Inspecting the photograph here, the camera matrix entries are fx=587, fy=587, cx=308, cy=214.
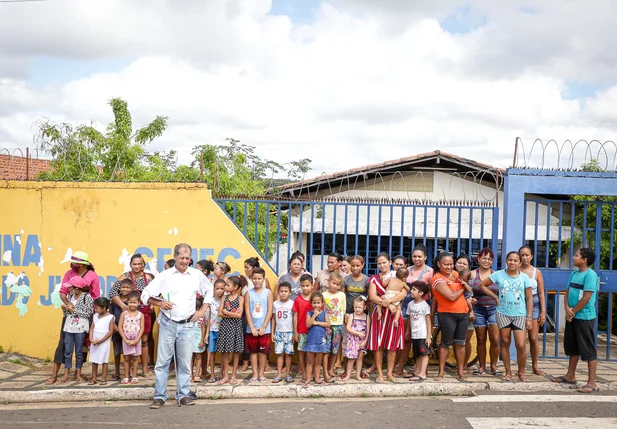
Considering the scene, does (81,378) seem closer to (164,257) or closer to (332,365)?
(164,257)

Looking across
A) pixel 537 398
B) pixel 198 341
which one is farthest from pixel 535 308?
pixel 198 341

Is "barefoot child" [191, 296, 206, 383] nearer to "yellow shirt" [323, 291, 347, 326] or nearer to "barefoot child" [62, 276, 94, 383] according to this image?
"barefoot child" [62, 276, 94, 383]

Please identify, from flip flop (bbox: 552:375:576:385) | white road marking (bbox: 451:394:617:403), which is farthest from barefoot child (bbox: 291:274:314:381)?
flip flop (bbox: 552:375:576:385)

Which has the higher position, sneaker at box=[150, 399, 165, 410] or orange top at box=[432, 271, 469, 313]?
orange top at box=[432, 271, 469, 313]

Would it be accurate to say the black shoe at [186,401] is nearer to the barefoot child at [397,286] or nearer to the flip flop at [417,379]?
the barefoot child at [397,286]

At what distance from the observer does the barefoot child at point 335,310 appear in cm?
670

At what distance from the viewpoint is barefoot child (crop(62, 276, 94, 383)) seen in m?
6.76

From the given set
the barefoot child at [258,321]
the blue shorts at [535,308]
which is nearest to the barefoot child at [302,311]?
the barefoot child at [258,321]

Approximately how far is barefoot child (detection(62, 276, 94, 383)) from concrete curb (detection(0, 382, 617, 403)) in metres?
0.48

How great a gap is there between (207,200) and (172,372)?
2.30 metres

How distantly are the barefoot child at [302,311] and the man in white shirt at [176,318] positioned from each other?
3.88 feet

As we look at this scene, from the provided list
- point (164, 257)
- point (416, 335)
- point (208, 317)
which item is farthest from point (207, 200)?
point (416, 335)

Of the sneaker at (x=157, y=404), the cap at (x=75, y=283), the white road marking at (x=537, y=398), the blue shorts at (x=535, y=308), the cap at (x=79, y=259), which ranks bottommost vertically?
the sneaker at (x=157, y=404)

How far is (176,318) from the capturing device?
19.7ft
